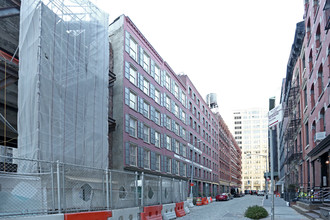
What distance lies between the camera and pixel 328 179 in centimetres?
2156

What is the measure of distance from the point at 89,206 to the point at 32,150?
6.56 m

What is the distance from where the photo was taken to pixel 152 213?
53.2 ft

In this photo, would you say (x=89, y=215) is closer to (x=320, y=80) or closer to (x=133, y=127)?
(x=320, y=80)

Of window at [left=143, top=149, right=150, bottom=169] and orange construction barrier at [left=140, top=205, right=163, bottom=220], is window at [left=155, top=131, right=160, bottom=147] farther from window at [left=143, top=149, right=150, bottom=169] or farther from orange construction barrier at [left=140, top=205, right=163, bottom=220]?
orange construction barrier at [left=140, top=205, right=163, bottom=220]

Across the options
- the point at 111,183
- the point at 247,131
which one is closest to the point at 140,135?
the point at 111,183

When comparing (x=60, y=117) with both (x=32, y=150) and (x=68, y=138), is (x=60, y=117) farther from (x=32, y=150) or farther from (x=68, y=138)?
(x=32, y=150)

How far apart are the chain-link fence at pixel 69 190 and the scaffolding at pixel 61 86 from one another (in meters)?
2.06

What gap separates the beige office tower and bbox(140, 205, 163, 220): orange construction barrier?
158 metres

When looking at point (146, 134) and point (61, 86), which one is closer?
point (61, 86)

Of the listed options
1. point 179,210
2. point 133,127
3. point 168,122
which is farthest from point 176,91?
point 179,210

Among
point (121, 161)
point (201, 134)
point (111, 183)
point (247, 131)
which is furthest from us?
point (247, 131)

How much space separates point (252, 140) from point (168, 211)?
16629 centimetres

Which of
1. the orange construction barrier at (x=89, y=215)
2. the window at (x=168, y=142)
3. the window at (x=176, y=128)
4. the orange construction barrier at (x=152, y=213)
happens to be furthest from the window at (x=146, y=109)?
the orange construction barrier at (x=89, y=215)

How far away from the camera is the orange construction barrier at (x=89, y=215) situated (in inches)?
392
